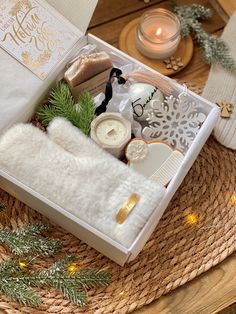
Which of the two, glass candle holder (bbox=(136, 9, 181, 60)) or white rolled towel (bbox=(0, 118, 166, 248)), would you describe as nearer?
white rolled towel (bbox=(0, 118, 166, 248))

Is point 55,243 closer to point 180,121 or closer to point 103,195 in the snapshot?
point 103,195

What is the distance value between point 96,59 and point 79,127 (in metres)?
0.14

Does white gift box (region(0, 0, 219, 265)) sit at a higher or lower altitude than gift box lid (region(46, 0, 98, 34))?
lower

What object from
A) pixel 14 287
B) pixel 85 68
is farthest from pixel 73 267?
pixel 85 68

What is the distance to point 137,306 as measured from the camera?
1072 mm

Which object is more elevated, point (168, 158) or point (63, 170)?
point (168, 158)

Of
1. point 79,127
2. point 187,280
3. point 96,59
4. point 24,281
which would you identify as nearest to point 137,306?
Result: point 187,280

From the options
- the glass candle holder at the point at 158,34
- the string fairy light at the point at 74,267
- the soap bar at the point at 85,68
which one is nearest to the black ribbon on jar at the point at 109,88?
the soap bar at the point at 85,68

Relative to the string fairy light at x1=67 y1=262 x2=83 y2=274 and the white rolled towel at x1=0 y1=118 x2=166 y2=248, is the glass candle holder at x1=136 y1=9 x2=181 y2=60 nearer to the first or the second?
the white rolled towel at x1=0 y1=118 x2=166 y2=248

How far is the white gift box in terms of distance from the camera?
3.32 ft

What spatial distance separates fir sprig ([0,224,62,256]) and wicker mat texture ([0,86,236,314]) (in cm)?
2

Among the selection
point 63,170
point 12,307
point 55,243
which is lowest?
point 12,307

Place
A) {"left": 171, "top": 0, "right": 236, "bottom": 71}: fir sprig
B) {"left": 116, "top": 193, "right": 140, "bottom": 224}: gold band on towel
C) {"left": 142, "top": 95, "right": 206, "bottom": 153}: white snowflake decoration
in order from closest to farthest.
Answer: {"left": 116, "top": 193, "right": 140, "bottom": 224}: gold band on towel
{"left": 142, "top": 95, "right": 206, "bottom": 153}: white snowflake decoration
{"left": 171, "top": 0, "right": 236, "bottom": 71}: fir sprig

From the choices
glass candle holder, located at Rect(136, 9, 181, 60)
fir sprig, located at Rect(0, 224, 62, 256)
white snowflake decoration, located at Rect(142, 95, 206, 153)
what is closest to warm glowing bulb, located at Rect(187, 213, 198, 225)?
white snowflake decoration, located at Rect(142, 95, 206, 153)
